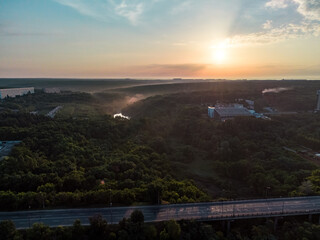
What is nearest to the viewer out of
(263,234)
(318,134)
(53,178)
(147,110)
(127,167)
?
(263,234)

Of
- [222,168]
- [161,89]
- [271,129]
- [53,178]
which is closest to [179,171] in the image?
[222,168]

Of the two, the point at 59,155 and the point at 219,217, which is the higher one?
the point at 59,155

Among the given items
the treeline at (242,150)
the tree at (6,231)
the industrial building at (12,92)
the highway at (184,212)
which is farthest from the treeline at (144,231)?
the industrial building at (12,92)

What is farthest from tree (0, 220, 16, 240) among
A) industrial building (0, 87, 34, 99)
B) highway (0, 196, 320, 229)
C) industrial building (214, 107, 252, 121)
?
industrial building (0, 87, 34, 99)

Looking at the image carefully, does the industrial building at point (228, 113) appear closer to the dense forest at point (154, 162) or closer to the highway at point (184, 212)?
the dense forest at point (154, 162)

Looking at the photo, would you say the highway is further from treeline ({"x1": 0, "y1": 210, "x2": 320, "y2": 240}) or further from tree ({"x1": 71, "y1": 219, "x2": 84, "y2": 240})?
tree ({"x1": 71, "y1": 219, "x2": 84, "y2": 240})

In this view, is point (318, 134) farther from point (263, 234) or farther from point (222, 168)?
point (263, 234)
